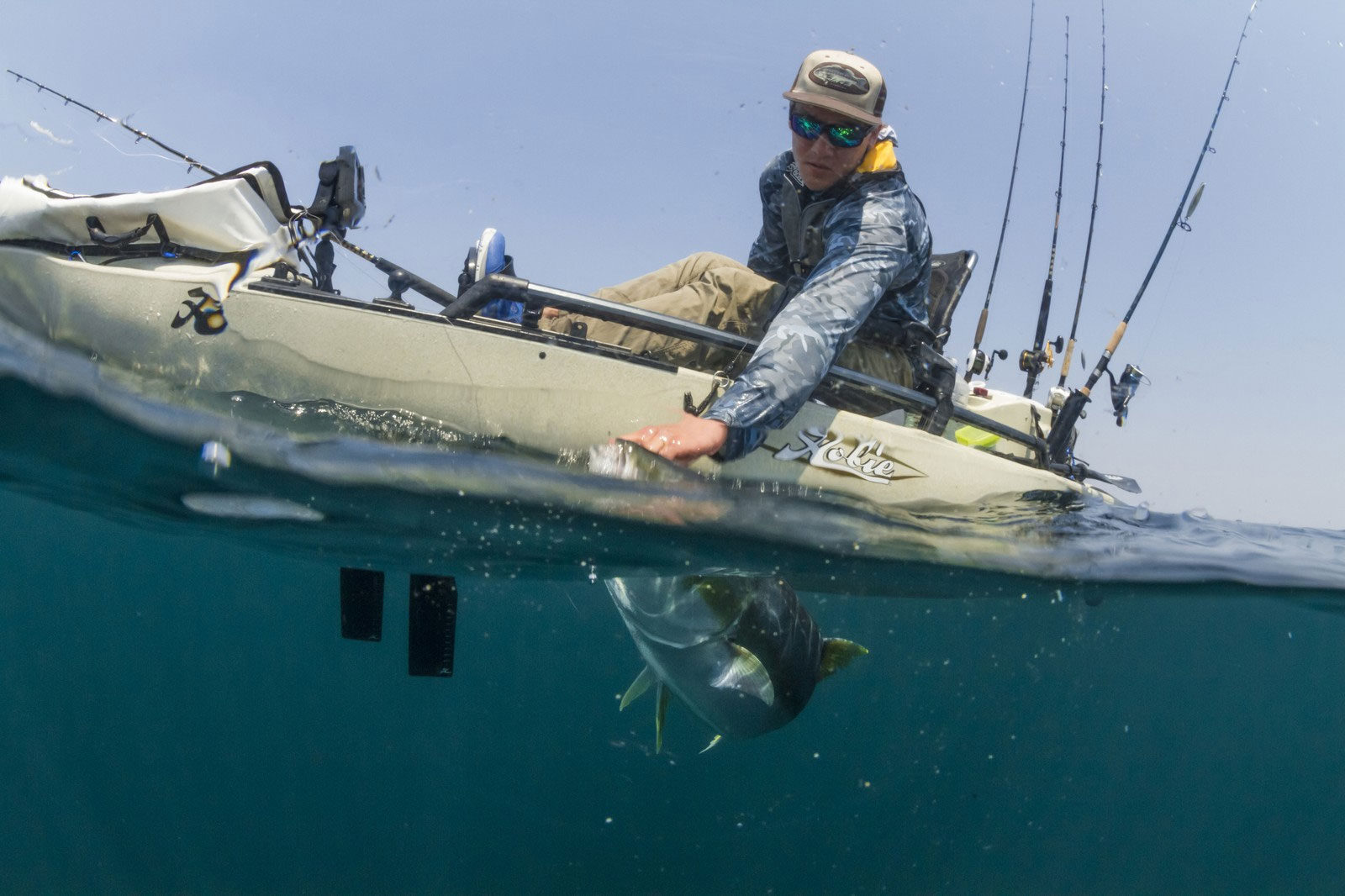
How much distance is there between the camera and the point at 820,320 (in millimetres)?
3355

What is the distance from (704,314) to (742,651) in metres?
2.67

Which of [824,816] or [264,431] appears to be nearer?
[264,431]

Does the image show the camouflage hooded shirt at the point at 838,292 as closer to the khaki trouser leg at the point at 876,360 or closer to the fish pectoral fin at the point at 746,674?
the khaki trouser leg at the point at 876,360

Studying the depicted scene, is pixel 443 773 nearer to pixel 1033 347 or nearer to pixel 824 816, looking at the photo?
pixel 824 816

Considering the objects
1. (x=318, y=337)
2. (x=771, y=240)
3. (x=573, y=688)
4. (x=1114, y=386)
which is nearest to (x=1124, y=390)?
(x=1114, y=386)

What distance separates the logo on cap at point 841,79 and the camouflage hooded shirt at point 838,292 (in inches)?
12.2

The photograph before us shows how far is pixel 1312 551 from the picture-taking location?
8.53 metres

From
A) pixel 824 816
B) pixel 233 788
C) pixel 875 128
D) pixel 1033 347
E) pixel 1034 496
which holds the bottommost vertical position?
pixel 824 816

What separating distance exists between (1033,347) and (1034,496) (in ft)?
8.74

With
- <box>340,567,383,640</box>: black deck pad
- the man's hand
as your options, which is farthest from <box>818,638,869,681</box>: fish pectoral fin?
<box>340,567,383,640</box>: black deck pad

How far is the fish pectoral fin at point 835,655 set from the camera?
5.63 metres

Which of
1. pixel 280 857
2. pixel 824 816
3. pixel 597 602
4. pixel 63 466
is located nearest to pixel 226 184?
pixel 63 466

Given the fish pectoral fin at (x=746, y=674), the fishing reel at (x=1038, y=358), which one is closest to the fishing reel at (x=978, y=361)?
the fishing reel at (x=1038, y=358)

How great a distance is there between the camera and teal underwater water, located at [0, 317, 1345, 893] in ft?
16.0
